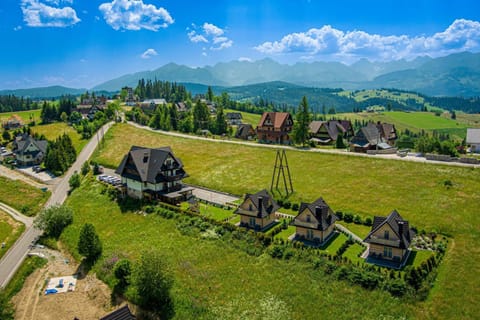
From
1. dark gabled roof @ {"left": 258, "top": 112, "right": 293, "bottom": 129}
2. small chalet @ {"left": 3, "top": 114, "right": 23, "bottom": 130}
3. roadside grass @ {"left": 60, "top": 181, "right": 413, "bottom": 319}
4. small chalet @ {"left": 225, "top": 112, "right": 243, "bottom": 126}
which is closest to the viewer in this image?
roadside grass @ {"left": 60, "top": 181, "right": 413, "bottom": 319}

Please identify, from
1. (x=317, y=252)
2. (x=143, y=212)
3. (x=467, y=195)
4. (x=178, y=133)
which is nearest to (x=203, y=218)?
(x=143, y=212)

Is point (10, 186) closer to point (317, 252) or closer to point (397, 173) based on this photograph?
point (317, 252)

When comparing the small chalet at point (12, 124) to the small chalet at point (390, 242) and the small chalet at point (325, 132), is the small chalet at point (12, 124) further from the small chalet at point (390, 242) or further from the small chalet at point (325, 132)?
the small chalet at point (390, 242)

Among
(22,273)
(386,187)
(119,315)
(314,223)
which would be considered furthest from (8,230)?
(386,187)

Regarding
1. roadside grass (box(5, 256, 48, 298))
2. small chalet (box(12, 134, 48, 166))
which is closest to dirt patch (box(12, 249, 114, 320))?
roadside grass (box(5, 256, 48, 298))

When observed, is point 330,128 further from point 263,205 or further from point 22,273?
point 22,273

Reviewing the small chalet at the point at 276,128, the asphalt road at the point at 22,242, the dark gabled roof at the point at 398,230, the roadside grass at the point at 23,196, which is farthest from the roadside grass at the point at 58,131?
the dark gabled roof at the point at 398,230

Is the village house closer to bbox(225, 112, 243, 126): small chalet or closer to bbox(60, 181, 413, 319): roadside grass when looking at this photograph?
bbox(60, 181, 413, 319): roadside grass
